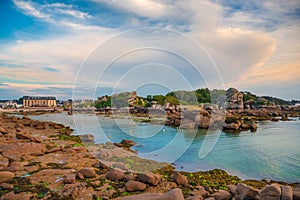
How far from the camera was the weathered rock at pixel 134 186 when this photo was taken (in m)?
6.34

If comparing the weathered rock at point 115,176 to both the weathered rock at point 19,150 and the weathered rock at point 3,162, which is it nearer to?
the weathered rock at point 3,162

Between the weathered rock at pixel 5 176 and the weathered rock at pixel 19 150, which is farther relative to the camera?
the weathered rock at pixel 19 150

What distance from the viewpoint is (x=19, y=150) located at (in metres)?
9.84

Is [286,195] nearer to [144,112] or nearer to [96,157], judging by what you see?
Result: [96,157]

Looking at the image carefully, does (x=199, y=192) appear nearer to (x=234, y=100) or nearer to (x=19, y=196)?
(x=19, y=196)

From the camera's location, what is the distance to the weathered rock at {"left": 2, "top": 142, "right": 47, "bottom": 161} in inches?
355

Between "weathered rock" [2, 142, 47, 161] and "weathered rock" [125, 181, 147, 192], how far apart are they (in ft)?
17.3

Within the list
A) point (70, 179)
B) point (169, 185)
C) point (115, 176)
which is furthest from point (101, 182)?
point (169, 185)

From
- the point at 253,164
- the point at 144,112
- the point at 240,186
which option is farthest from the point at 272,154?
the point at 144,112

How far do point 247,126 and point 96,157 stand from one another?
2243 cm

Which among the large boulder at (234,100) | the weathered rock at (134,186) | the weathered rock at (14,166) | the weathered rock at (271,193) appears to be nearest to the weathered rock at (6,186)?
the weathered rock at (14,166)

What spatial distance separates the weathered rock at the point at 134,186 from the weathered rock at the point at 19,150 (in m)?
5.27

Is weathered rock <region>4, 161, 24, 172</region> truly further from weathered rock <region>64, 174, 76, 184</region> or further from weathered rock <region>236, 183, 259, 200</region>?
weathered rock <region>236, 183, 259, 200</region>

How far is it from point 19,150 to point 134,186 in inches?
255
